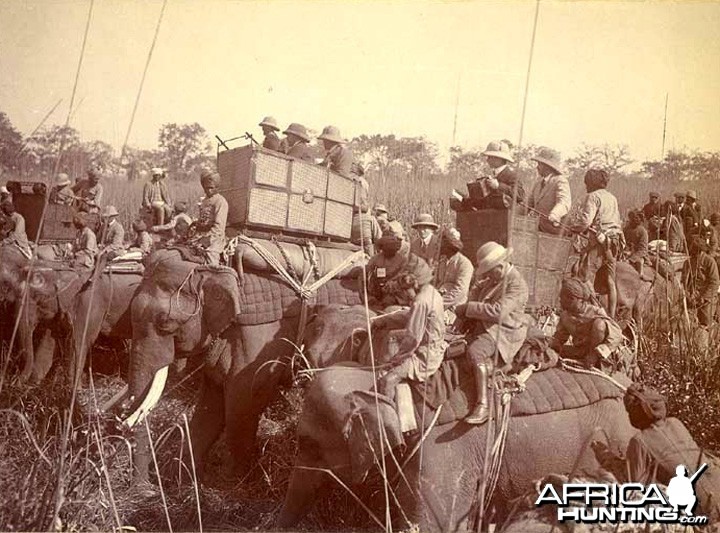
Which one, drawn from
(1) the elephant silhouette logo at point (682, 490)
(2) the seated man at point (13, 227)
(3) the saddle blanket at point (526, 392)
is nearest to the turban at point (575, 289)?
(3) the saddle blanket at point (526, 392)

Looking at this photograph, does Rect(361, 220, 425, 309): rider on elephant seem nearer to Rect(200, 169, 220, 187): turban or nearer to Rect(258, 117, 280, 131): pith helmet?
Rect(258, 117, 280, 131): pith helmet

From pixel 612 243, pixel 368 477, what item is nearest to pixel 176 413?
pixel 368 477

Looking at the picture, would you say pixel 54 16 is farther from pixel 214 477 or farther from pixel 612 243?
pixel 612 243

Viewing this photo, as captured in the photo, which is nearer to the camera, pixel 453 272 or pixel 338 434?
pixel 338 434

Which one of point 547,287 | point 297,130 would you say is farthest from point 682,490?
point 297,130

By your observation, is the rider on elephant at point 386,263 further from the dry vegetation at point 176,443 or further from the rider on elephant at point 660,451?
the rider on elephant at point 660,451

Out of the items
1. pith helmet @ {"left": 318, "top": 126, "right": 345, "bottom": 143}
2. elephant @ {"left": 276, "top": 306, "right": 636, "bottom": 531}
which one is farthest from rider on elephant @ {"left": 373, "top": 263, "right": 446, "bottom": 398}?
pith helmet @ {"left": 318, "top": 126, "right": 345, "bottom": 143}

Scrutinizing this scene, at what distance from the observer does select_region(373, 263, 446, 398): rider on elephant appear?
4.05 meters

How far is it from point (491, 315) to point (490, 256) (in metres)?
0.31

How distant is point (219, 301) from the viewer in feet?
16.0

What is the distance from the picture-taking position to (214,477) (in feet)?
15.3

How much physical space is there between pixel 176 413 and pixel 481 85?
2.35m

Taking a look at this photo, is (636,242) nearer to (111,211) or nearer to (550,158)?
(550,158)

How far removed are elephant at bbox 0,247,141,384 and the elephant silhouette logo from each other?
296 centimetres
